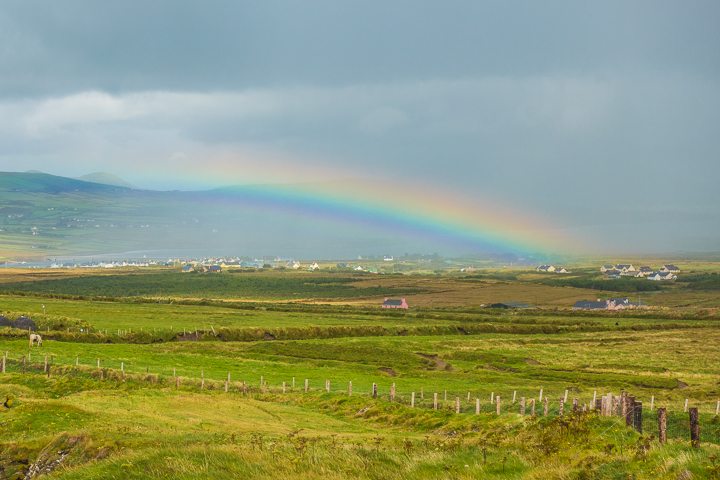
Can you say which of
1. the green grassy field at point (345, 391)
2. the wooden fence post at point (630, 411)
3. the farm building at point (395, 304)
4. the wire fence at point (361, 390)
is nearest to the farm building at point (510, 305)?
the green grassy field at point (345, 391)

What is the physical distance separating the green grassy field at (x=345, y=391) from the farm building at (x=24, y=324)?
6.83 feet

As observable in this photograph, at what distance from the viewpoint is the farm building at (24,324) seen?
197 feet

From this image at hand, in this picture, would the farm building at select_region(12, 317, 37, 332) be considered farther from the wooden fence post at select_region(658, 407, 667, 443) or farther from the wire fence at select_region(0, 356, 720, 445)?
the wooden fence post at select_region(658, 407, 667, 443)

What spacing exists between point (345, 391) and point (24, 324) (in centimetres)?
4297

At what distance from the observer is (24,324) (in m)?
60.4

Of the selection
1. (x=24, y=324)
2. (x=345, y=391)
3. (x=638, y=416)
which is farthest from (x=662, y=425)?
(x=24, y=324)

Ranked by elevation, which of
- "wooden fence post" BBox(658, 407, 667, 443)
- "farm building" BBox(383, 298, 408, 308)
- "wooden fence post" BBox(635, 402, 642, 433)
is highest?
"wooden fence post" BBox(658, 407, 667, 443)

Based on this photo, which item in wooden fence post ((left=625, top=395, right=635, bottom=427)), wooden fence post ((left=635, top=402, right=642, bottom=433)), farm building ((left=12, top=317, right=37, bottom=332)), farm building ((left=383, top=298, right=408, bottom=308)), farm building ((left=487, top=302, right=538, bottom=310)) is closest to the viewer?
wooden fence post ((left=625, top=395, right=635, bottom=427))

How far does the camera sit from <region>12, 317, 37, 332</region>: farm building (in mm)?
60056

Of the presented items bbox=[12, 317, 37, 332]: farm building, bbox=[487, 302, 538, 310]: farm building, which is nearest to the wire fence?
bbox=[12, 317, 37, 332]: farm building

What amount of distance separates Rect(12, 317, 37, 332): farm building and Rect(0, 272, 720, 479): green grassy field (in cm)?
208

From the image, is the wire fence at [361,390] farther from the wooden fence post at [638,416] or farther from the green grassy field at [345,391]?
the wooden fence post at [638,416]

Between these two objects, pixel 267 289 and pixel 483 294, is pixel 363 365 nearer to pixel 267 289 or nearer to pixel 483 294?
pixel 483 294

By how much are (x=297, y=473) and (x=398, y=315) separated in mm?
93765
